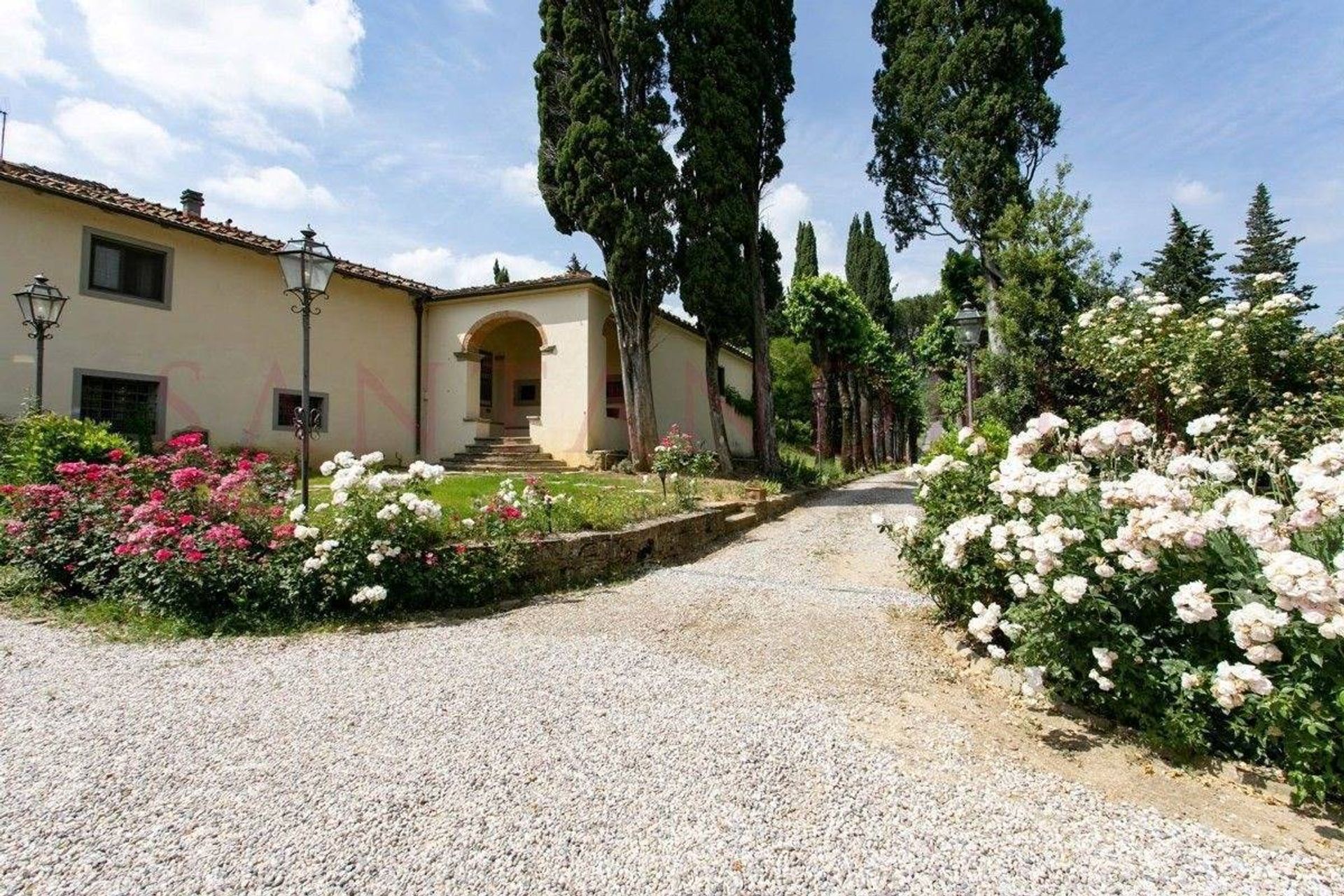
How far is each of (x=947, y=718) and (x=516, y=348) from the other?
1701 cm

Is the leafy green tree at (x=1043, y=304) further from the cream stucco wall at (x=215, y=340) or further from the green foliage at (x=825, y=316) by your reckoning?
the cream stucco wall at (x=215, y=340)

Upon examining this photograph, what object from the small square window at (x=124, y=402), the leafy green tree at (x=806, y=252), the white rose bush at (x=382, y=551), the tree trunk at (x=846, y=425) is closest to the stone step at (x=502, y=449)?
the small square window at (x=124, y=402)

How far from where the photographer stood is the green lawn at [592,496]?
679 cm

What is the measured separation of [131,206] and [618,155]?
8453 millimetres

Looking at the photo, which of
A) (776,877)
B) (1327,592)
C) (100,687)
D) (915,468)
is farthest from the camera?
(915,468)

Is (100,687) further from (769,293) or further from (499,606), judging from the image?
(769,293)

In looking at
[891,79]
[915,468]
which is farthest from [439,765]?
[891,79]

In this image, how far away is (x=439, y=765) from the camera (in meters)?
2.58

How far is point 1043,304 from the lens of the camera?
986cm

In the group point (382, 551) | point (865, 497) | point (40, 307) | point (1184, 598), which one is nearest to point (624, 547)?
point (382, 551)

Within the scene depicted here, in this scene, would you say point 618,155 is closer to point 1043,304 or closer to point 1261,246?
point 1043,304

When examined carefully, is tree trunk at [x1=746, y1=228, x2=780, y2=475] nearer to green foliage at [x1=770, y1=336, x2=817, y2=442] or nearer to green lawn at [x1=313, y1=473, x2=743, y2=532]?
green lawn at [x1=313, y1=473, x2=743, y2=532]

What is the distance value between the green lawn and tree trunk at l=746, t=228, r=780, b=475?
2.63 metres

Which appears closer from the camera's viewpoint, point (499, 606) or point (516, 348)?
point (499, 606)
